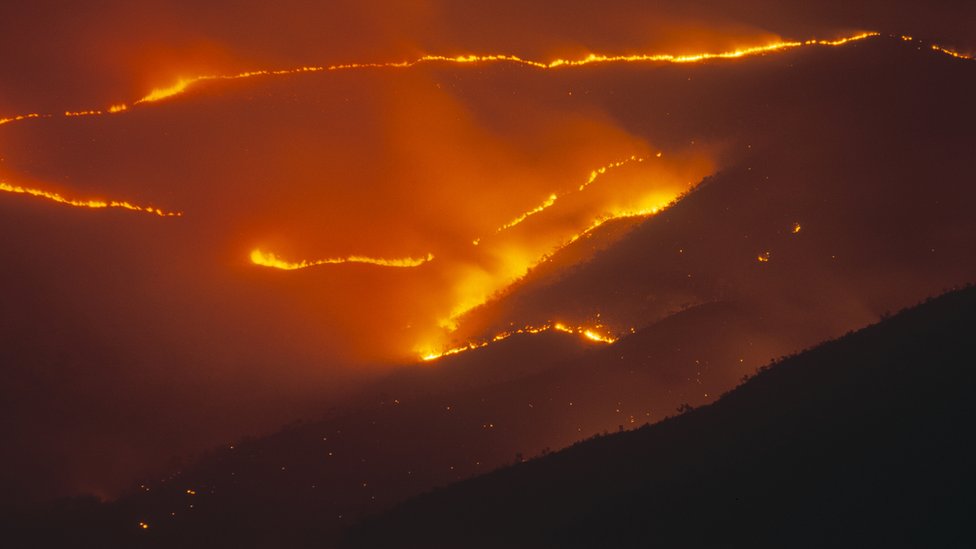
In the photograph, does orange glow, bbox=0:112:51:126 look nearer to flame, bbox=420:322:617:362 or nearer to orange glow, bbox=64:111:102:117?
orange glow, bbox=64:111:102:117

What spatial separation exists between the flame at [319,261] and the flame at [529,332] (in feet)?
1.73

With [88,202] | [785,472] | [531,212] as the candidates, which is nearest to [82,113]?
[88,202]

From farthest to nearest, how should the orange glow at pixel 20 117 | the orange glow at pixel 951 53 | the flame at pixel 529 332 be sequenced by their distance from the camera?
1. the orange glow at pixel 951 53
2. the orange glow at pixel 20 117
3. the flame at pixel 529 332

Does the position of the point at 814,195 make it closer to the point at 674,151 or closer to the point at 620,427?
the point at 674,151

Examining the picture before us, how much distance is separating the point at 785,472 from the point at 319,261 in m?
2.68

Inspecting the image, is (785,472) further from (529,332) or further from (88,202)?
(88,202)

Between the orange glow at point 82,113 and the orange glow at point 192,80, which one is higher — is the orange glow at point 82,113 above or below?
below

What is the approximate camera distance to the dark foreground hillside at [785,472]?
294cm

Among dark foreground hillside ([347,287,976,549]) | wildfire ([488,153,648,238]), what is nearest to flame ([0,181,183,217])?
wildfire ([488,153,648,238])

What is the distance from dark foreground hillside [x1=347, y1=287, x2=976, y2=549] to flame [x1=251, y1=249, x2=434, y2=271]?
133cm

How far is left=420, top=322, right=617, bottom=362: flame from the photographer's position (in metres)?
4.55

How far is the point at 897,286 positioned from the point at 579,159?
1969mm

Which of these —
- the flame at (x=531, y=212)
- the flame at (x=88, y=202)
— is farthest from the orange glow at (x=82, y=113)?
the flame at (x=531, y=212)

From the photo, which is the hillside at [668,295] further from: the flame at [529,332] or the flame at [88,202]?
the flame at [88,202]
